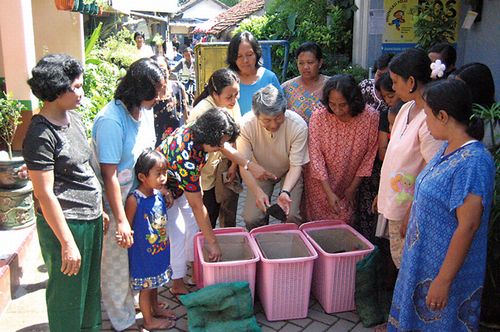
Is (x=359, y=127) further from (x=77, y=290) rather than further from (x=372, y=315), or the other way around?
(x=77, y=290)

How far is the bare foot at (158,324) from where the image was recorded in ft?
10.4

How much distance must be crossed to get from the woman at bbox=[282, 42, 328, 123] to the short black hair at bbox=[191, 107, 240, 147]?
4.09 ft

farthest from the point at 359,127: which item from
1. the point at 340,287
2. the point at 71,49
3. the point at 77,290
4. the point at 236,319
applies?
the point at 71,49

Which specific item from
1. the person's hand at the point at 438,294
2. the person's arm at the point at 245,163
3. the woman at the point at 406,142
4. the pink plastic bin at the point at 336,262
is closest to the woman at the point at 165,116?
the person's arm at the point at 245,163

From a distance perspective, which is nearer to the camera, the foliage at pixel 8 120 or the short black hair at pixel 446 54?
the short black hair at pixel 446 54

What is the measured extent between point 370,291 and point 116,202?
1811mm

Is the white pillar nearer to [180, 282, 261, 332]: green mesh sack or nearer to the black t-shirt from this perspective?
[180, 282, 261, 332]: green mesh sack

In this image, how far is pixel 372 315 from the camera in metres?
3.21

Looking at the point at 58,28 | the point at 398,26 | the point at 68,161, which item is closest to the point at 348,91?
the point at 68,161

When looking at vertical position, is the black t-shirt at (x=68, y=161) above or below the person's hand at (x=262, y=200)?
above

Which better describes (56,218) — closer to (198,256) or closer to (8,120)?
(198,256)

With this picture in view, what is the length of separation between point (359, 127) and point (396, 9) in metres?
3.65

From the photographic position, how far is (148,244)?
300cm

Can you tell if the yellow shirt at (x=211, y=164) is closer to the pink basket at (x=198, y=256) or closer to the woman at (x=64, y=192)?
the pink basket at (x=198, y=256)
